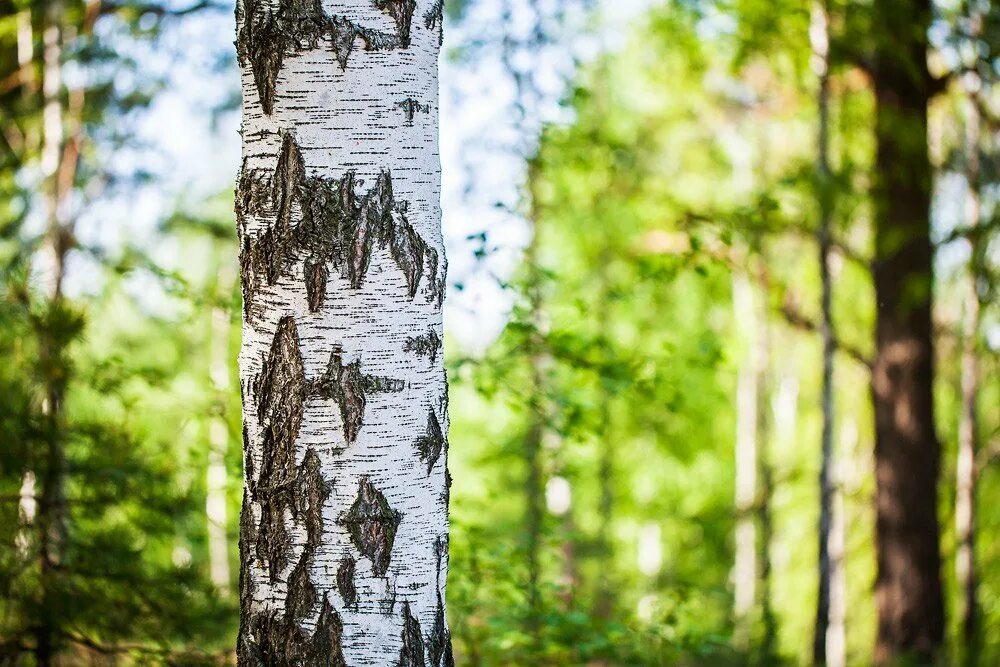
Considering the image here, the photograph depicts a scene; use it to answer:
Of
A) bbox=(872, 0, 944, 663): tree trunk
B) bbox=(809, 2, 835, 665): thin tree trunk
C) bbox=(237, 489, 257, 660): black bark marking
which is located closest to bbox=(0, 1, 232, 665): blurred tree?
bbox=(237, 489, 257, 660): black bark marking

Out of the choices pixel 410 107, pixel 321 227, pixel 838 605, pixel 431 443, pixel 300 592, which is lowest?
pixel 838 605

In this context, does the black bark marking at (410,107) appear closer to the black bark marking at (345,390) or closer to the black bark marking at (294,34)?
the black bark marking at (294,34)

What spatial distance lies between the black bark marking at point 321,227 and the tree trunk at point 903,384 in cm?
515

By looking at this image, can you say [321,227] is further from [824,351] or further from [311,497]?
[824,351]

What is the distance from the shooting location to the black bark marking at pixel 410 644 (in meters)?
1.54

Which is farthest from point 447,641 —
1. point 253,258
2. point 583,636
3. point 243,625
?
point 583,636

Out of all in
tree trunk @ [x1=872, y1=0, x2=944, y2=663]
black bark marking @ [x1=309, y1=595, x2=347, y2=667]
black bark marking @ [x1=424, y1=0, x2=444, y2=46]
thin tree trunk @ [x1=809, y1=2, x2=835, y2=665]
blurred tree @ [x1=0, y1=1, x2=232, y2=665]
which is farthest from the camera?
tree trunk @ [x1=872, y1=0, x2=944, y2=663]

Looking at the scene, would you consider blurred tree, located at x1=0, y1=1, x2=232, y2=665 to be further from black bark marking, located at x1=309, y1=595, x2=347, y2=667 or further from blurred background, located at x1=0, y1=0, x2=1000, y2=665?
black bark marking, located at x1=309, y1=595, x2=347, y2=667

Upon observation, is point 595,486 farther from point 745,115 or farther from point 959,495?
point 959,495

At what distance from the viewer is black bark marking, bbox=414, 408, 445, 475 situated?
158cm

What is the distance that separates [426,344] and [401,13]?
0.57m

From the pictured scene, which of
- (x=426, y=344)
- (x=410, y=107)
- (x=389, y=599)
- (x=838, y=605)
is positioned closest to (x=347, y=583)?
(x=389, y=599)

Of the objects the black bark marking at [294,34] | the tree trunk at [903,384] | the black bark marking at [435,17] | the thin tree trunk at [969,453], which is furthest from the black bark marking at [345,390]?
the thin tree trunk at [969,453]

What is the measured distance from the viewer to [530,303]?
3.97 m
